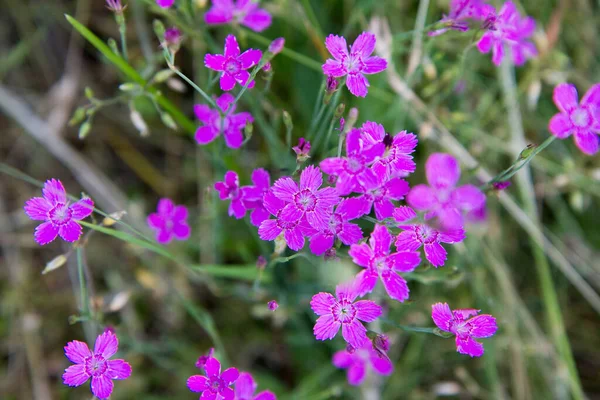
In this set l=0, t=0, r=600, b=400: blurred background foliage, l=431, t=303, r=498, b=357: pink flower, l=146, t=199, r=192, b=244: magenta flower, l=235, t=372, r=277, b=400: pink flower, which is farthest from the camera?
l=0, t=0, r=600, b=400: blurred background foliage

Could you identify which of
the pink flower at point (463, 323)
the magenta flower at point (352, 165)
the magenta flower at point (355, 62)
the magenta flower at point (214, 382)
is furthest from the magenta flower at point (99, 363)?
the magenta flower at point (355, 62)

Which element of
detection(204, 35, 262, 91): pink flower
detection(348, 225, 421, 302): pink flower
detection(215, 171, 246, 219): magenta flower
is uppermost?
detection(204, 35, 262, 91): pink flower

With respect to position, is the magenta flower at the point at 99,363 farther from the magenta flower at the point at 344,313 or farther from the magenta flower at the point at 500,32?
the magenta flower at the point at 500,32

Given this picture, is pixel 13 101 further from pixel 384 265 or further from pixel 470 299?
pixel 470 299

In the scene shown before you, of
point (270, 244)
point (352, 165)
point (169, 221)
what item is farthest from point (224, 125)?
point (270, 244)

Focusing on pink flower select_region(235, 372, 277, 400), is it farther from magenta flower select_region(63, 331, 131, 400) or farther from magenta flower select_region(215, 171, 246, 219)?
magenta flower select_region(215, 171, 246, 219)

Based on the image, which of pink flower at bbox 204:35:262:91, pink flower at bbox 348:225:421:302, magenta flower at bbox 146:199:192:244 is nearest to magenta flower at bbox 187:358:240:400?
pink flower at bbox 348:225:421:302
